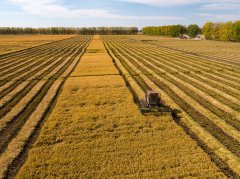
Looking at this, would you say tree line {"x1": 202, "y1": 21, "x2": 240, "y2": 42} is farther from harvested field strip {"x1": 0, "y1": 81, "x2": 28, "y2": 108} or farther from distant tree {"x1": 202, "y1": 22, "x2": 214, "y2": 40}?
harvested field strip {"x1": 0, "y1": 81, "x2": 28, "y2": 108}

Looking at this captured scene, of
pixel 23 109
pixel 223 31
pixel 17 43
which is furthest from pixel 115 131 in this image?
pixel 223 31

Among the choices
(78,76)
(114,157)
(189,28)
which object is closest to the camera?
(114,157)

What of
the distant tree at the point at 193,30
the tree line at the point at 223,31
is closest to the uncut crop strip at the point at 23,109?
the tree line at the point at 223,31

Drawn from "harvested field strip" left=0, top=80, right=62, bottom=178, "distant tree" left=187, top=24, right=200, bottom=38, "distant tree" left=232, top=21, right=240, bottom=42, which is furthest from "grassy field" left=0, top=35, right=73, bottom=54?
"distant tree" left=187, top=24, right=200, bottom=38

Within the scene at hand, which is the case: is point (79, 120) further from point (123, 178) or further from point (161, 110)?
point (123, 178)

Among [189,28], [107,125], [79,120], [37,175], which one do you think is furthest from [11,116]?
[189,28]

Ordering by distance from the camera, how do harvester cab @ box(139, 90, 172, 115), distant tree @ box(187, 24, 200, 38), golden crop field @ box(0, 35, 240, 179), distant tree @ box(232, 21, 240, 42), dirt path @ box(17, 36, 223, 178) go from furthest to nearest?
distant tree @ box(187, 24, 200, 38) → distant tree @ box(232, 21, 240, 42) → harvester cab @ box(139, 90, 172, 115) → golden crop field @ box(0, 35, 240, 179) → dirt path @ box(17, 36, 223, 178)
